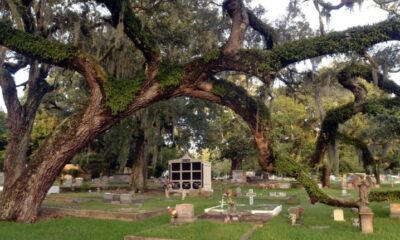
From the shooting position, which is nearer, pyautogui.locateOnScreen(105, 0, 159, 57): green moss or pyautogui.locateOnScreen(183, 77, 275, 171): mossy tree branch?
pyautogui.locateOnScreen(105, 0, 159, 57): green moss

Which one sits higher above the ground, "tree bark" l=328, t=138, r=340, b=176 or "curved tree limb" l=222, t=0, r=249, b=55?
"curved tree limb" l=222, t=0, r=249, b=55

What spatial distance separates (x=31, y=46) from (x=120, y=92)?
3146 mm

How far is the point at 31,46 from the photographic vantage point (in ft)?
41.3

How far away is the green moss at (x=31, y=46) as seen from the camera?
495 inches

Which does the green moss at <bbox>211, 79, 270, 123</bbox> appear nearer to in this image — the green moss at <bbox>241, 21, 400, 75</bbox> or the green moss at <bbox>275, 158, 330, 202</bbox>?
the green moss at <bbox>241, 21, 400, 75</bbox>

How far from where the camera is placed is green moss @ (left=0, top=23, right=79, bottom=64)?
12563 mm

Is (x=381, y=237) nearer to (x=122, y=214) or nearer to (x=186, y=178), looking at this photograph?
(x=122, y=214)

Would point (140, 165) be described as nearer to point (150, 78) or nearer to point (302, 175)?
point (150, 78)

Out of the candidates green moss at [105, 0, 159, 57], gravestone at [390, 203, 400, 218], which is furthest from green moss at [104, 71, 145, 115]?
gravestone at [390, 203, 400, 218]

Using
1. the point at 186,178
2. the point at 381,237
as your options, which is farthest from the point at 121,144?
the point at 381,237

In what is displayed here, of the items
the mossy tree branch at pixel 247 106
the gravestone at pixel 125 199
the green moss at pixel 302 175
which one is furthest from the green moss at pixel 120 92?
the gravestone at pixel 125 199

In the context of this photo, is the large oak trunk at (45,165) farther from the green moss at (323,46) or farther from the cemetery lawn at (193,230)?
the green moss at (323,46)

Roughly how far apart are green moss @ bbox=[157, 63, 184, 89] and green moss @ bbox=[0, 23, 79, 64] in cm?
310

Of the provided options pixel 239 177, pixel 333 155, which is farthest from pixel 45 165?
pixel 239 177
